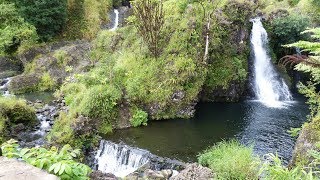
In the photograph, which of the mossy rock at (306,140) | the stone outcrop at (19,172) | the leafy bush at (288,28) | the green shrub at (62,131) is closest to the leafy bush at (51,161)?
the stone outcrop at (19,172)

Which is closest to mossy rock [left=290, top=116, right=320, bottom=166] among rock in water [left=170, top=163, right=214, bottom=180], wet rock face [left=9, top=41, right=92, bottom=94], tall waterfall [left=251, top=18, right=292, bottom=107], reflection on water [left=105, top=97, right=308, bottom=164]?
reflection on water [left=105, top=97, right=308, bottom=164]

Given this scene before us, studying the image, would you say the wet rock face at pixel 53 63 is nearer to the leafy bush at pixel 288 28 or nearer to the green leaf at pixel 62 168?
the leafy bush at pixel 288 28

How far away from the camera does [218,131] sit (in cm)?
1602

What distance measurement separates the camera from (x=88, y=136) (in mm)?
14930

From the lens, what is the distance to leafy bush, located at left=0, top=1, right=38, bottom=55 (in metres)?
24.4

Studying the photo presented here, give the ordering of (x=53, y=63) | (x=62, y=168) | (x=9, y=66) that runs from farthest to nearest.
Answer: (x=9, y=66)
(x=53, y=63)
(x=62, y=168)

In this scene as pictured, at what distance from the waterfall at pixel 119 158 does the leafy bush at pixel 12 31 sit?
1392 centimetres

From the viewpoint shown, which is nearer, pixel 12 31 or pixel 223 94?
pixel 223 94

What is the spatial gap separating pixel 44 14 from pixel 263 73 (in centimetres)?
1603

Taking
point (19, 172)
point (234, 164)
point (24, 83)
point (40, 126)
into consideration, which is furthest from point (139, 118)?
point (19, 172)

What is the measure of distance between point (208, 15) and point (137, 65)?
16.3ft

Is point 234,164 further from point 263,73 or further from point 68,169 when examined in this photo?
point 263,73

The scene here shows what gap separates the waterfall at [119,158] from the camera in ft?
43.5

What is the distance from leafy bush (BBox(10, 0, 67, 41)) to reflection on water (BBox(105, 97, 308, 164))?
13.1 metres
